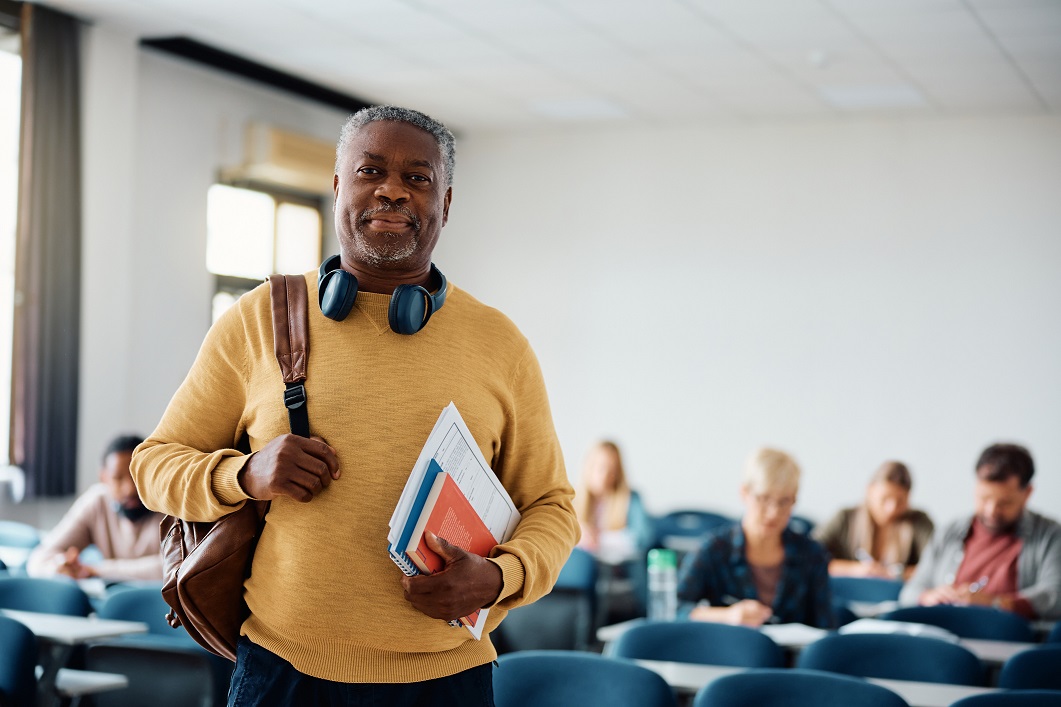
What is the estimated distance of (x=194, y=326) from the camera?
25.2 ft

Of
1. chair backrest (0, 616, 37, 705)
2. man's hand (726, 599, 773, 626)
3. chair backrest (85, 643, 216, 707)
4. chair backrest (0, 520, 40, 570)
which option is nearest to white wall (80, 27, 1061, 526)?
chair backrest (0, 520, 40, 570)

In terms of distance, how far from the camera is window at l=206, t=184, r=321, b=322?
7.93 m

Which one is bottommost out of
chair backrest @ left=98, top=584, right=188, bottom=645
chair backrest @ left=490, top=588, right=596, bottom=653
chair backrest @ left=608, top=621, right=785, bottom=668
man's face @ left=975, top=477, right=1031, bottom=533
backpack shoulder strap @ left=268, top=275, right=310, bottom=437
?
chair backrest @ left=490, top=588, right=596, bottom=653

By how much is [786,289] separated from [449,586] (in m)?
7.64

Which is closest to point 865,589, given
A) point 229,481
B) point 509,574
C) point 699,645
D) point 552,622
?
point 552,622

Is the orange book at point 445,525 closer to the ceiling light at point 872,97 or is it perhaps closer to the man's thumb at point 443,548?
the man's thumb at point 443,548

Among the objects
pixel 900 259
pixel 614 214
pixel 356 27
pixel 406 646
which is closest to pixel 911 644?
pixel 406 646

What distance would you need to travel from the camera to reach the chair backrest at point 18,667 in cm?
333

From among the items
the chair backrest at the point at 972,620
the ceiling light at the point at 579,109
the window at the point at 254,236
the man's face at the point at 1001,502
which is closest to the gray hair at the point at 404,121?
the chair backrest at the point at 972,620

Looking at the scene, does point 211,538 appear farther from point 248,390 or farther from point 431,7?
point 431,7

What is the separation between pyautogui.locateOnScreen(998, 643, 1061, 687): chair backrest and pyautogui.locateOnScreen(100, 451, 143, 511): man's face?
3663 mm

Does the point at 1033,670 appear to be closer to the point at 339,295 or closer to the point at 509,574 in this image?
the point at 509,574

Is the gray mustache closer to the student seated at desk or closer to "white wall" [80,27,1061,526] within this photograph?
the student seated at desk

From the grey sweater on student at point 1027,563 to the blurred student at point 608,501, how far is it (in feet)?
6.79
